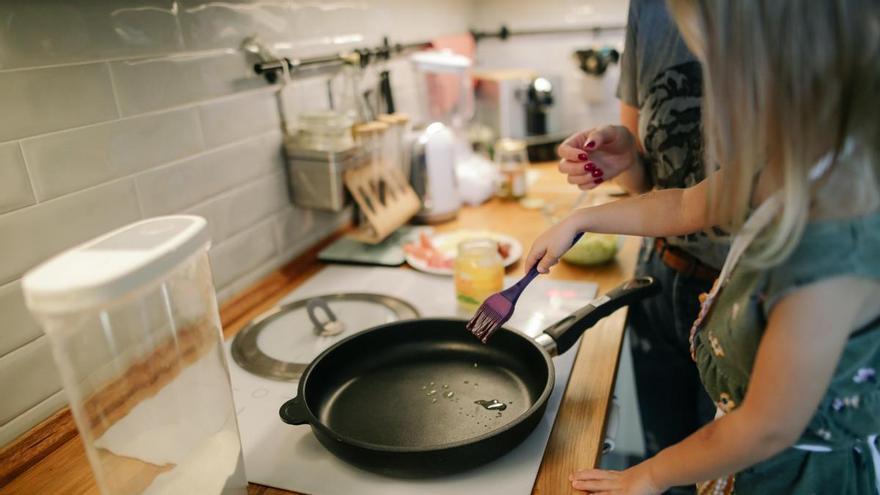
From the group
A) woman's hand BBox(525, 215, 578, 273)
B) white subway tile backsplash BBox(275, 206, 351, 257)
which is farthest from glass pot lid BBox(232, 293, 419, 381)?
woman's hand BBox(525, 215, 578, 273)

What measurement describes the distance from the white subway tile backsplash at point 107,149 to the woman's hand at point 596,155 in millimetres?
621

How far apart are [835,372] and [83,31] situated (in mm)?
1002

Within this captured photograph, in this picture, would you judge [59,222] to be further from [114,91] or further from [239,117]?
[239,117]

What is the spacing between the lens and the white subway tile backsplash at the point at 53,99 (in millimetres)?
790

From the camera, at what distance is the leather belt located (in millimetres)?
1092

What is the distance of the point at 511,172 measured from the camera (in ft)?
5.69

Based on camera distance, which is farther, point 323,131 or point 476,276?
point 323,131

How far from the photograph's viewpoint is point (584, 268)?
1296 millimetres

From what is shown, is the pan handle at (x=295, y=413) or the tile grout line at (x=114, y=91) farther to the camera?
the tile grout line at (x=114, y=91)

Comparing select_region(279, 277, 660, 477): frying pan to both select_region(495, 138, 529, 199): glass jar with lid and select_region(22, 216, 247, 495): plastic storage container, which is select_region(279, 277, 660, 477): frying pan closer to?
select_region(22, 216, 247, 495): plastic storage container

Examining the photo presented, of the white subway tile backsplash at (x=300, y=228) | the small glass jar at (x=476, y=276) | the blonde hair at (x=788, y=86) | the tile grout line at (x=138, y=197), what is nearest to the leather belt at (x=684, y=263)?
the small glass jar at (x=476, y=276)

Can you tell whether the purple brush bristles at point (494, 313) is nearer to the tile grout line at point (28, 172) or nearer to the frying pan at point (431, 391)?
the frying pan at point (431, 391)

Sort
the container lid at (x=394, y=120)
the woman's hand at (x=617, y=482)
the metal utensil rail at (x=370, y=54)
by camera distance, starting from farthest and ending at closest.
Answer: the container lid at (x=394, y=120) < the metal utensil rail at (x=370, y=54) < the woman's hand at (x=617, y=482)

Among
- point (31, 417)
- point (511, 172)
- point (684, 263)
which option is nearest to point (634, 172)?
point (684, 263)
